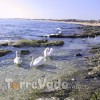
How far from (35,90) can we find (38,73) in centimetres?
397

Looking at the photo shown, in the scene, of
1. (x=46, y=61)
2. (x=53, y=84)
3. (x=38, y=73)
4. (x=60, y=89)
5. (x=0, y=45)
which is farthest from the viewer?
(x=0, y=45)

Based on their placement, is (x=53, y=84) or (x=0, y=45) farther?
(x=0, y=45)

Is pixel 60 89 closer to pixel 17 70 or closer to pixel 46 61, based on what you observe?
pixel 17 70

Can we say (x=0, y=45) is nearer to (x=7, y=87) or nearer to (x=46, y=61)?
(x=46, y=61)

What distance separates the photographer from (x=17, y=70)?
777 inches

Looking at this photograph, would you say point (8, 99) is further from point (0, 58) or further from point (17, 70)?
point (0, 58)

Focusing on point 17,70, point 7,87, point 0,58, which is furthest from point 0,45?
point 7,87

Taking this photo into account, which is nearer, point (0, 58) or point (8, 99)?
point (8, 99)

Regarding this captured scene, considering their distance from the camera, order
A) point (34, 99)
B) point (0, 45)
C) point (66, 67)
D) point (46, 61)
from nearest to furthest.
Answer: point (34, 99) → point (66, 67) → point (46, 61) → point (0, 45)

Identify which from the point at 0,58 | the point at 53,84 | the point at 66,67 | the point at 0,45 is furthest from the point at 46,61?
the point at 0,45

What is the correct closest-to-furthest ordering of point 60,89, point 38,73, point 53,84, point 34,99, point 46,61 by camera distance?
point 34,99 → point 60,89 → point 53,84 → point 38,73 → point 46,61

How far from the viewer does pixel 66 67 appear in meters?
20.9

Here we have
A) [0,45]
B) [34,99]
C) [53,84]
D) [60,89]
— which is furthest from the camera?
[0,45]

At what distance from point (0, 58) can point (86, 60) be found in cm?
845
